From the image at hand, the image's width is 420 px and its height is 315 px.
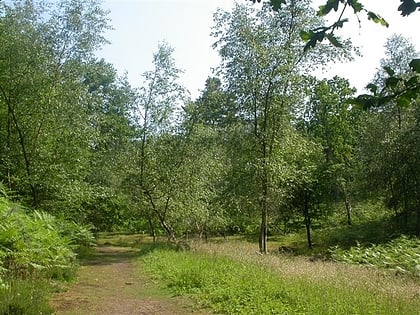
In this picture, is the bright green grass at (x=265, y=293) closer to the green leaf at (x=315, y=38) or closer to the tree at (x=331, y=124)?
the green leaf at (x=315, y=38)

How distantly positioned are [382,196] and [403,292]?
2190 centimetres

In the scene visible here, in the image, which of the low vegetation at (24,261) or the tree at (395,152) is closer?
the low vegetation at (24,261)

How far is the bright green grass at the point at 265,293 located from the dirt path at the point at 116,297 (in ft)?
1.55

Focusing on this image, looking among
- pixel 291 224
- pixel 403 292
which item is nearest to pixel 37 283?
pixel 403 292

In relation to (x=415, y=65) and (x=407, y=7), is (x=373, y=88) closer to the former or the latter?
(x=415, y=65)

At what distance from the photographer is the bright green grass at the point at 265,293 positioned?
692 centimetres

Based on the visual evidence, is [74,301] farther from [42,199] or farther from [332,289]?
[42,199]

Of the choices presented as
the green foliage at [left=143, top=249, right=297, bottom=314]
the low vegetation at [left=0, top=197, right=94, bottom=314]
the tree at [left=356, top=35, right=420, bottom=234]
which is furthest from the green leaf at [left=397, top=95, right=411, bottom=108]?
the tree at [left=356, top=35, right=420, bottom=234]

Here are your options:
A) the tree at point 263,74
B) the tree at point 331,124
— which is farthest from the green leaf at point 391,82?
the tree at point 331,124

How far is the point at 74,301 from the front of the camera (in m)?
8.80

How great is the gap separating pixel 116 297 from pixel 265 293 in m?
3.32

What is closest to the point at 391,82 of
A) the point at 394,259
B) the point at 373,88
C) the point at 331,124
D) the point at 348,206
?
the point at 373,88

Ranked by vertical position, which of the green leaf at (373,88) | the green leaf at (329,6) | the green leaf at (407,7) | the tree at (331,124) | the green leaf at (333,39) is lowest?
the green leaf at (373,88)

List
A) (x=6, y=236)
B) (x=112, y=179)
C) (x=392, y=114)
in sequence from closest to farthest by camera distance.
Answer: (x=6, y=236)
(x=112, y=179)
(x=392, y=114)
